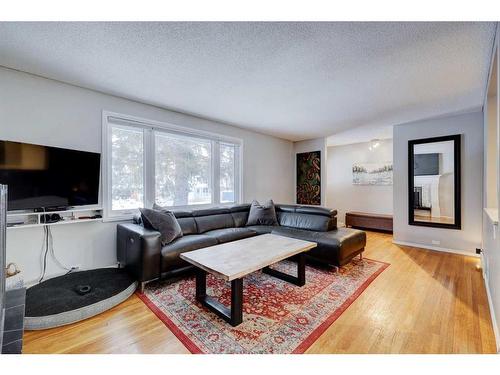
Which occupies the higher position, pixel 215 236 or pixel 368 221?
pixel 215 236

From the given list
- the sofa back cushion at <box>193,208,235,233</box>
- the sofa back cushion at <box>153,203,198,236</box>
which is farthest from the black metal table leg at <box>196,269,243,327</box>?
the sofa back cushion at <box>193,208,235,233</box>

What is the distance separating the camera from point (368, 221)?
5.60 m

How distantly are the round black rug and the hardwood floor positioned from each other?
67 millimetres

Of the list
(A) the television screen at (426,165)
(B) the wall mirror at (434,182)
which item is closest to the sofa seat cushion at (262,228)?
(B) the wall mirror at (434,182)

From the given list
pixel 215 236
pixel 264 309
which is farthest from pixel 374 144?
pixel 264 309

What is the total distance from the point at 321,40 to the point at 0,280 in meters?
2.55

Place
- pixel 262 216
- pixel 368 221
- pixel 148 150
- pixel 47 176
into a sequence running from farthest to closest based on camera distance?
1. pixel 368 221
2. pixel 262 216
3. pixel 148 150
4. pixel 47 176

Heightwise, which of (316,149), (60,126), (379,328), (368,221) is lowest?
(379,328)

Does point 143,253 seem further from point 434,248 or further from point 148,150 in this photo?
point 434,248

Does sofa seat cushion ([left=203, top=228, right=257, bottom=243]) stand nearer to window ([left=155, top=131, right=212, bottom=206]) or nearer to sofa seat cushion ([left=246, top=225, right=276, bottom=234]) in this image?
sofa seat cushion ([left=246, top=225, right=276, bottom=234])

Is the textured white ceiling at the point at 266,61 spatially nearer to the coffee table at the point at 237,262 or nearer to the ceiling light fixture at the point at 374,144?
the coffee table at the point at 237,262

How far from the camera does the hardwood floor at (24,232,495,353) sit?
1.61 meters

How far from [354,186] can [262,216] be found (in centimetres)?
345
